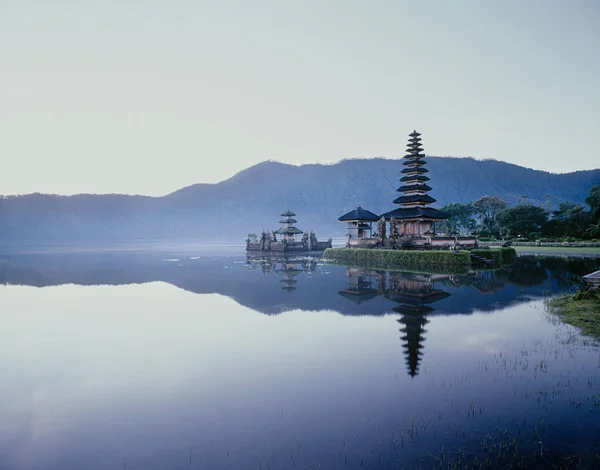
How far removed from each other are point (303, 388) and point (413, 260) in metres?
32.3

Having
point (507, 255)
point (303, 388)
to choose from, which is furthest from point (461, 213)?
point (303, 388)

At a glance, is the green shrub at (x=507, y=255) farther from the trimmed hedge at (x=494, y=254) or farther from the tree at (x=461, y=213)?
the tree at (x=461, y=213)

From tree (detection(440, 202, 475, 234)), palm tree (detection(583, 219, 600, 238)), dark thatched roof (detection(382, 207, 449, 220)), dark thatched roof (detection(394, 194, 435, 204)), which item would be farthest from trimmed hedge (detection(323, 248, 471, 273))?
tree (detection(440, 202, 475, 234))

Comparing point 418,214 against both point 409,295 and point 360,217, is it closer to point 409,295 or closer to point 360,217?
point 360,217

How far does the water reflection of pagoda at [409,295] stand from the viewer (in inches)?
561

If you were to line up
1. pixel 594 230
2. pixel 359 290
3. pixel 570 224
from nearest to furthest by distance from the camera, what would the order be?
pixel 359 290 → pixel 594 230 → pixel 570 224

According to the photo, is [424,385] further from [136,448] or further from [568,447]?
[136,448]

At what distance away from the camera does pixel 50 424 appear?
903cm

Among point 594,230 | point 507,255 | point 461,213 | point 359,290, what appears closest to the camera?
point 359,290

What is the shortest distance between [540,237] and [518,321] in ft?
233

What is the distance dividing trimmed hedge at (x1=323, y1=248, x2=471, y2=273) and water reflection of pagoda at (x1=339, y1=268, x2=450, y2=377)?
2.28m

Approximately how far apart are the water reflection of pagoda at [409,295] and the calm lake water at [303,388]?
0.21 metres

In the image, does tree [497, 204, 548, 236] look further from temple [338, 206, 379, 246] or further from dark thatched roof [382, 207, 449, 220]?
dark thatched roof [382, 207, 449, 220]

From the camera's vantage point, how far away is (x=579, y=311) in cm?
1788
